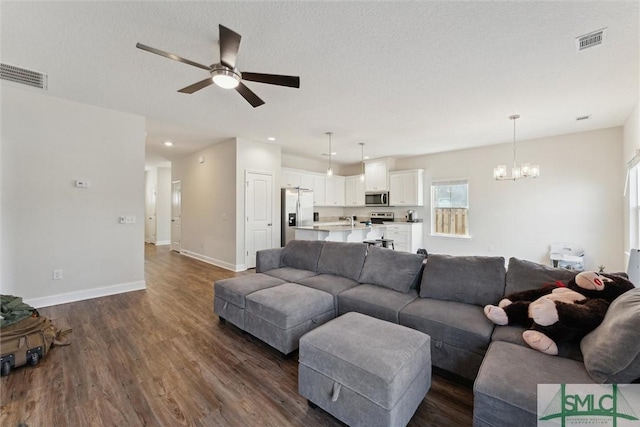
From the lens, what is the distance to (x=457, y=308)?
2.13 m

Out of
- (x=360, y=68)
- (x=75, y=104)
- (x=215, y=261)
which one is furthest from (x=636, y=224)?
(x=75, y=104)

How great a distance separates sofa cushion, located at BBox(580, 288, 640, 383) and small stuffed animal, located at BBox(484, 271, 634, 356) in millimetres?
123

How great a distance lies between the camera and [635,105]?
345cm

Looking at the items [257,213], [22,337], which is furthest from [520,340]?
[257,213]

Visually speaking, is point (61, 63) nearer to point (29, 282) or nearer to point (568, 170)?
point (29, 282)

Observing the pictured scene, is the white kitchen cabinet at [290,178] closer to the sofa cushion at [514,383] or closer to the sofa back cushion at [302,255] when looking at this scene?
the sofa back cushion at [302,255]

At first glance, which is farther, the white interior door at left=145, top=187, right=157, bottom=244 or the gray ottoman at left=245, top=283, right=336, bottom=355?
the white interior door at left=145, top=187, right=157, bottom=244

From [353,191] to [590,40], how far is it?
20.4 ft

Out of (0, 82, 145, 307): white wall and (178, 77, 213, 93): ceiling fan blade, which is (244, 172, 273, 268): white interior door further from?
(178, 77, 213, 93): ceiling fan blade

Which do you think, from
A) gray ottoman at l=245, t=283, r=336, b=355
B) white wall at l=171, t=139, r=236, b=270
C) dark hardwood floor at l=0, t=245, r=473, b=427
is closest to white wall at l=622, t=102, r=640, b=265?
dark hardwood floor at l=0, t=245, r=473, b=427

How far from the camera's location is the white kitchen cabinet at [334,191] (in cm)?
784

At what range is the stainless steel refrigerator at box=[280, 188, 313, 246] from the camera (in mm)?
6223

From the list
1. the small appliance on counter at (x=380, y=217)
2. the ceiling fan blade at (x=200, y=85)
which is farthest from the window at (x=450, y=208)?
the ceiling fan blade at (x=200, y=85)

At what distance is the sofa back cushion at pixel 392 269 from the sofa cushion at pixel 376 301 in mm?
75
